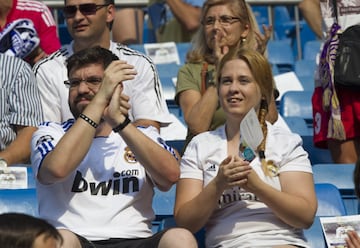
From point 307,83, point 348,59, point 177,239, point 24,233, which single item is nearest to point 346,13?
point 348,59

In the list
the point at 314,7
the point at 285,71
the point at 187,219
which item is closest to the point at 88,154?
the point at 187,219

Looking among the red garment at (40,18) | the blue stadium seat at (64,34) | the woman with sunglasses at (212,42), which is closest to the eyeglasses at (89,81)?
the woman with sunglasses at (212,42)

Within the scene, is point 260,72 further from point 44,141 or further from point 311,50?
point 311,50

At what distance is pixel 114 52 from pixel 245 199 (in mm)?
1521

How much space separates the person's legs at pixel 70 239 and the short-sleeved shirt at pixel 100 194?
0.30 metres

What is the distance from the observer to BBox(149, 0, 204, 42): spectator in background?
8258mm

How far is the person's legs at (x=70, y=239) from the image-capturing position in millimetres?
4375

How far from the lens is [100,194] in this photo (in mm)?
4828

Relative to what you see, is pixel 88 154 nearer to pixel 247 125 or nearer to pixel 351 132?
pixel 247 125

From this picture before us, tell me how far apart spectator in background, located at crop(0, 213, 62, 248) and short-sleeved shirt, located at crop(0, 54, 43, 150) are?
9.27 ft

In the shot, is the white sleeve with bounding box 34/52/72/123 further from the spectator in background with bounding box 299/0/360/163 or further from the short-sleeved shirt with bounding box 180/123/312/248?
the spectator in background with bounding box 299/0/360/163

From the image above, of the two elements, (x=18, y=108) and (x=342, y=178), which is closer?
(x=342, y=178)

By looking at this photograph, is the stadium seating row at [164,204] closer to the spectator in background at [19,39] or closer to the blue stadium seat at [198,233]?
the blue stadium seat at [198,233]

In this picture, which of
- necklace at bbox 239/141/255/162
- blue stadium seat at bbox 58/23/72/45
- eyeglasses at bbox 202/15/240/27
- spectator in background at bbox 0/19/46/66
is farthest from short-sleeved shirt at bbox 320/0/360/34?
blue stadium seat at bbox 58/23/72/45
